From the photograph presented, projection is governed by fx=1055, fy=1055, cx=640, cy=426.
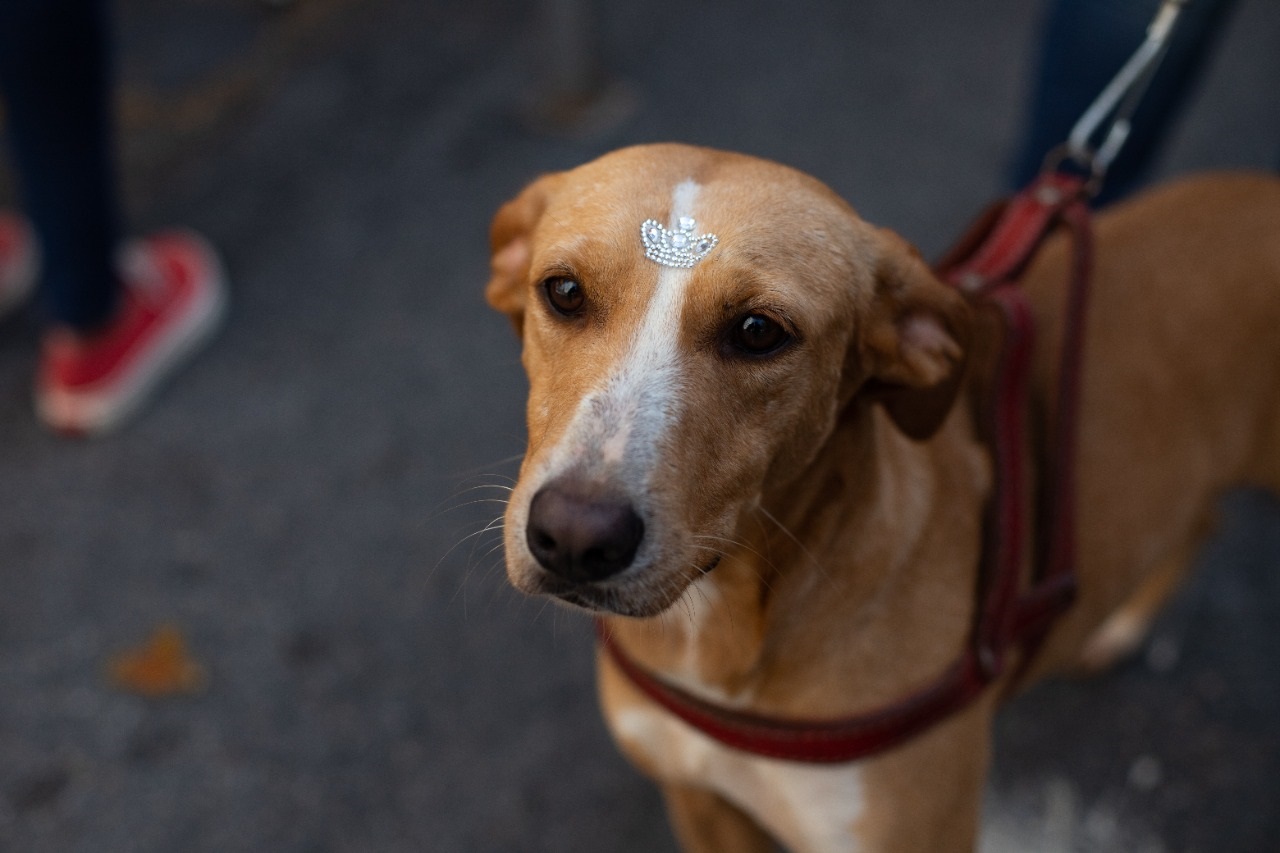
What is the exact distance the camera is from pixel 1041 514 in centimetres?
170

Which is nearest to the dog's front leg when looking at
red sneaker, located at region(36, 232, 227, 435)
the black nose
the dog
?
the dog

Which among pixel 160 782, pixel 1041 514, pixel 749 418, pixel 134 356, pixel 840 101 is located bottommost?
pixel 160 782

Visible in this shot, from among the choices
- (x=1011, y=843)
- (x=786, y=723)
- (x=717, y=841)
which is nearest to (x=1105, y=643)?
(x=1011, y=843)

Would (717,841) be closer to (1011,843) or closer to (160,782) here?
(1011,843)

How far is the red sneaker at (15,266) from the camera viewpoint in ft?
10.2

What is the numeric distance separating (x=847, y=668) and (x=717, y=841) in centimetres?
61

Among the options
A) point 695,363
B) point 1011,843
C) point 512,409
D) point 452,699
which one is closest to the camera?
point 695,363

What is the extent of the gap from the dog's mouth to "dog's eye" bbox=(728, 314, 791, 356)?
275mm

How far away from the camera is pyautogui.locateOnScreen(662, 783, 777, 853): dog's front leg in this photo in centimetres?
185

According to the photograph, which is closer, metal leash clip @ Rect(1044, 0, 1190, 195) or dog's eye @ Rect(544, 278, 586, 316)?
dog's eye @ Rect(544, 278, 586, 316)

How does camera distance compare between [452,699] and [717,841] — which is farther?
[452,699]

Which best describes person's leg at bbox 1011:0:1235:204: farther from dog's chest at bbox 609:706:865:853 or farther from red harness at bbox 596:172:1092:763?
dog's chest at bbox 609:706:865:853

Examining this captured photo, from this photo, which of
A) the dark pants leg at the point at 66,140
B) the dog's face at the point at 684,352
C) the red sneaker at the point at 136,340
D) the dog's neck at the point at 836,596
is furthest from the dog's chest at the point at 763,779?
the dark pants leg at the point at 66,140

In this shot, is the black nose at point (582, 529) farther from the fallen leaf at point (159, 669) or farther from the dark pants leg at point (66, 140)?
the dark pants leg at point (66, 140)
